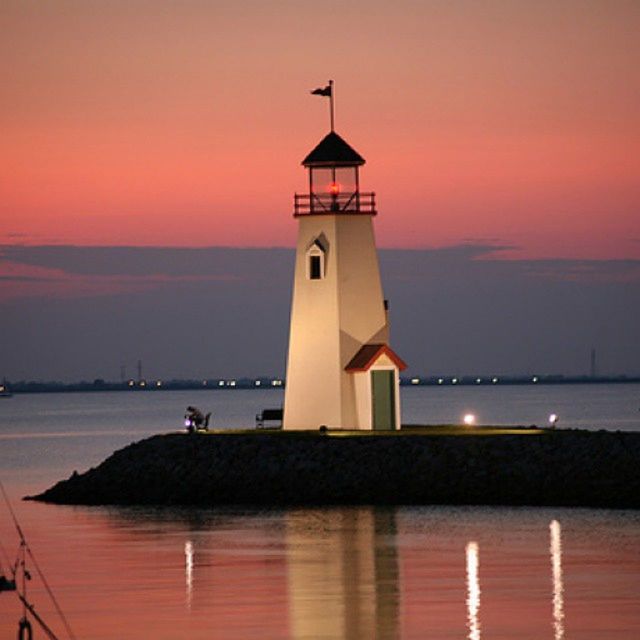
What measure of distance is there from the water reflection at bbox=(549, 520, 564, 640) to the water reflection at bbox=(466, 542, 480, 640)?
47.7 inches

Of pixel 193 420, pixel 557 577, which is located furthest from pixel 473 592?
pixel 193 420

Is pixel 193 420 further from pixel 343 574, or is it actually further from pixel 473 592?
pixel 473 592

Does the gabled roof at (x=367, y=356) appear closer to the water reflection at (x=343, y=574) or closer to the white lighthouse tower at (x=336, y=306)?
the white lighthouse tower at (x=336, y=306)

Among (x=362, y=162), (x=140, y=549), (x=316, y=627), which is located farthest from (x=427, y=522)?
(x=316, y=627)

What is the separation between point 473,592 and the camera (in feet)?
122

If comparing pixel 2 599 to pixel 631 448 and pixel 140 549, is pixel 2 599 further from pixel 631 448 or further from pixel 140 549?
pixel 631 448

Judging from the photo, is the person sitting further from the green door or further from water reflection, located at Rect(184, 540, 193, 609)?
water reflection, located at Rect(184, 540, 193, 609)

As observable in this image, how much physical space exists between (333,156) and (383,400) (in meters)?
6.41

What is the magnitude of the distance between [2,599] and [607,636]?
10486mm

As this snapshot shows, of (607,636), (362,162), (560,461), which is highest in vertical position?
(362,162)

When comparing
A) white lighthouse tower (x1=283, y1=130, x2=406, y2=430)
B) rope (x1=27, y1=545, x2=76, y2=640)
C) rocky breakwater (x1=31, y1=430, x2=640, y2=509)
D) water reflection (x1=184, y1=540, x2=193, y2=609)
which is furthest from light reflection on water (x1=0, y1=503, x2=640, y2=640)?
white lighthouse tower (x1=283, y1=130, x2=406, y2=430)

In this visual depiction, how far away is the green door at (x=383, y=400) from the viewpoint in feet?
184

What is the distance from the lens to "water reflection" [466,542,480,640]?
33188 mm

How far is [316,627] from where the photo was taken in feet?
111
